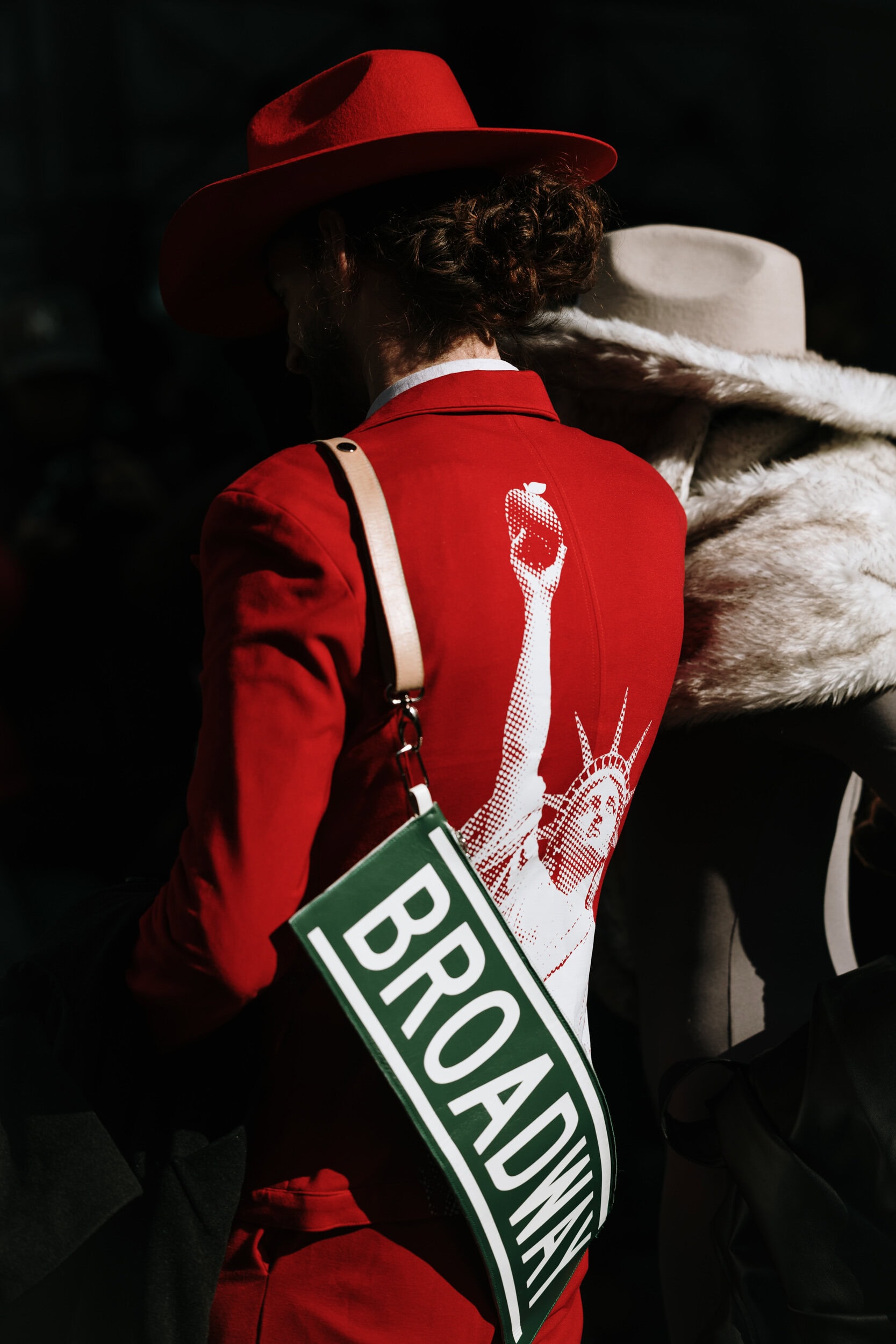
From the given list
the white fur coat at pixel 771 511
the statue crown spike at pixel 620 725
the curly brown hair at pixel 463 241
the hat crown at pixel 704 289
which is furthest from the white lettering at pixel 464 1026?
the hat crown at pixel 704 289

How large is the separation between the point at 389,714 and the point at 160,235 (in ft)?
9.93

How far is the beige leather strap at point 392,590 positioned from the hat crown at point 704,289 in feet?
2.35

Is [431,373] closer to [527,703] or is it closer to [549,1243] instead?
[527,703]

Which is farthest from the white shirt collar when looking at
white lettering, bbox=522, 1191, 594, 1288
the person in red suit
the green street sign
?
white lettering, bbox=522, 1191, 594, 1288

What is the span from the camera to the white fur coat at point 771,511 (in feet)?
4.06

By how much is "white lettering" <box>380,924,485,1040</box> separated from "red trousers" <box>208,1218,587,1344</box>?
0.24m

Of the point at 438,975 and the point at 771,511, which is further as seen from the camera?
the point at 771,511

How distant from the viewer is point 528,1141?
3.21ft

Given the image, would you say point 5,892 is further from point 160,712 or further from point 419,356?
point 419,356

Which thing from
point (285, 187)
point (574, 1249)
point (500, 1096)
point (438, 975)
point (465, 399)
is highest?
point (285, 187)

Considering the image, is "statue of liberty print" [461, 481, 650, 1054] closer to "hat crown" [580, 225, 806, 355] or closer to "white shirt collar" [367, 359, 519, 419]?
"white shirt collar" [367, 359, 519, 419]

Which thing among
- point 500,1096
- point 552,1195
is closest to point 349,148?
point 500,1096

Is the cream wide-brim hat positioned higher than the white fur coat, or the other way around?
the cream wide-brim hat

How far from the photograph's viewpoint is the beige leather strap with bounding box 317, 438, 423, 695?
0.84 metres
